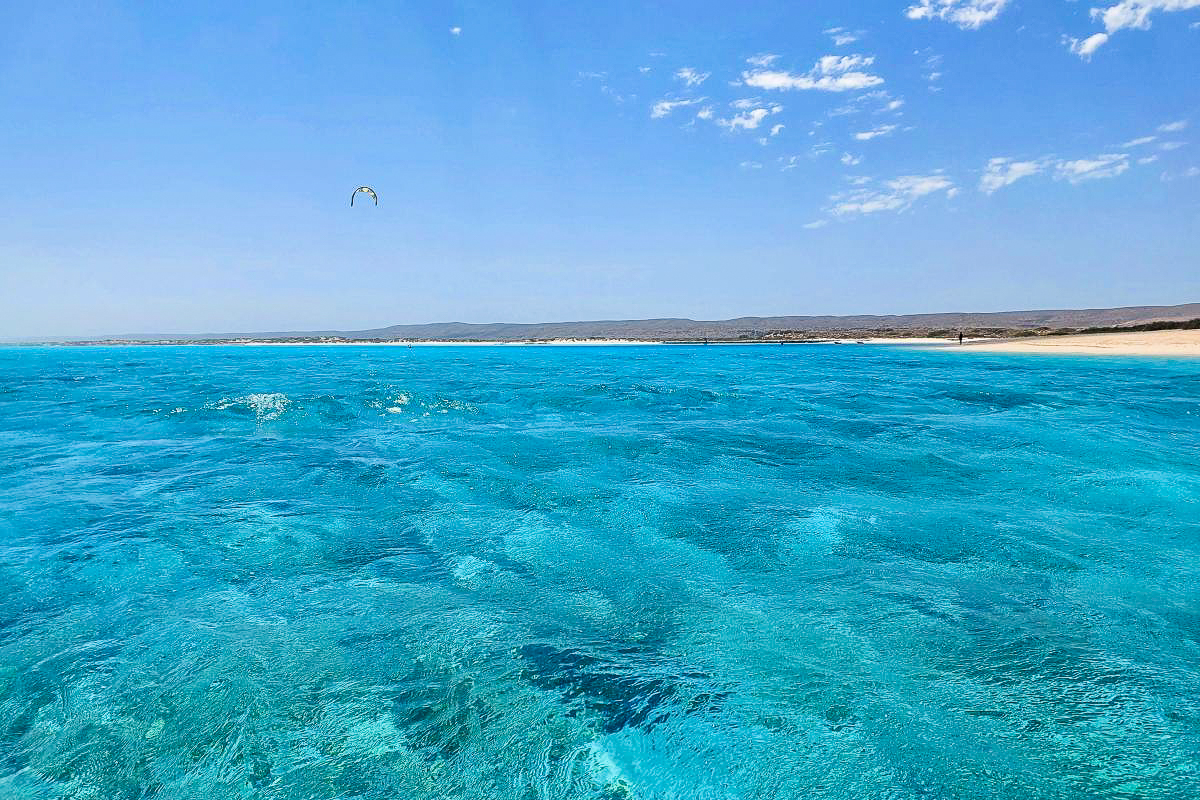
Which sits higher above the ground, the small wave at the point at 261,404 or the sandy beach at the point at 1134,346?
the sandy beach at the point at 1134,346

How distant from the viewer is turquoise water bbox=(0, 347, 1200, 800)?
3.53 meters

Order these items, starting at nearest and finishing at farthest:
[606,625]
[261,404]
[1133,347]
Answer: [606,625], [261,404], [1133,347]

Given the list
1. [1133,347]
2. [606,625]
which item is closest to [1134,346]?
[1133,347]

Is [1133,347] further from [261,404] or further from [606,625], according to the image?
[261,404]

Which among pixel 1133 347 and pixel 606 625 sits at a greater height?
pixel 1133 347

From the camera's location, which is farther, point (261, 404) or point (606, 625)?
point (261, 404)

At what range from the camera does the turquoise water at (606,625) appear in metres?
3.53

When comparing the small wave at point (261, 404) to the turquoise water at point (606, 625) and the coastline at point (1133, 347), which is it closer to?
the turquoise water at point (606, 625)

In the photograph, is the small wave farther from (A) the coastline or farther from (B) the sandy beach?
(B) the sandy beach

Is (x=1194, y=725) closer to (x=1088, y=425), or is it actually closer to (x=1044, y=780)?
(x=1044, y=780)

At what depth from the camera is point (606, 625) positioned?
5.19m

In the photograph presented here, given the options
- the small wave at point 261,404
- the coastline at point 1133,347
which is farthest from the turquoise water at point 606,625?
the coastline at point 1133,347

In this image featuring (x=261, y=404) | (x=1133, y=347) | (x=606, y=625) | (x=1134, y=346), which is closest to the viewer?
(x=606, y=625)

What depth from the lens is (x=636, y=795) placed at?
333 cm
